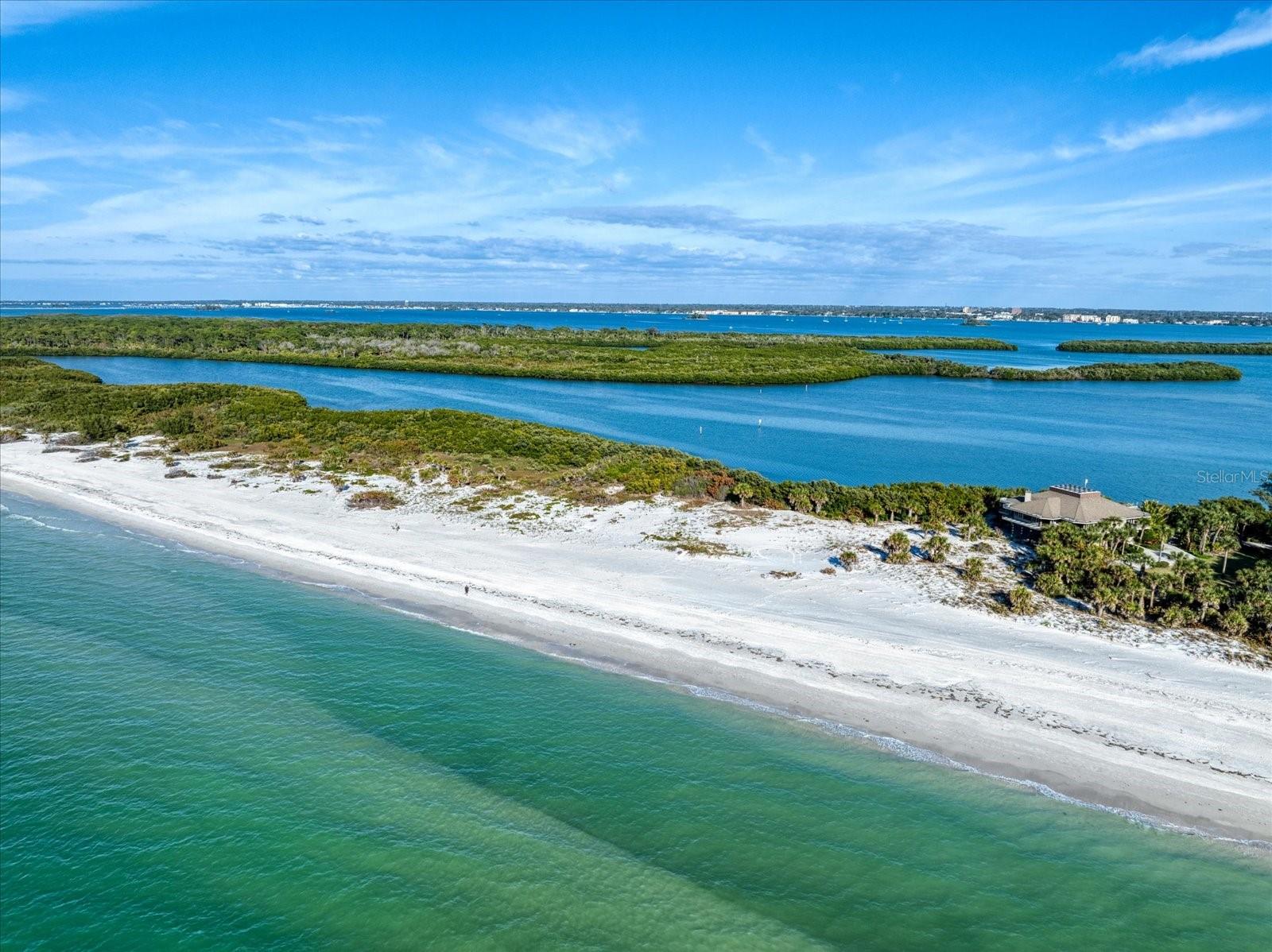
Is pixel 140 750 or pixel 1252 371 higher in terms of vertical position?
pixel 1252 371

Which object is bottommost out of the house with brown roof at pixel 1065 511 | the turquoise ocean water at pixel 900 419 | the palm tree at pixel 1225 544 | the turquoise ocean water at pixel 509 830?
the turquoise ocean water at pixel 509 830

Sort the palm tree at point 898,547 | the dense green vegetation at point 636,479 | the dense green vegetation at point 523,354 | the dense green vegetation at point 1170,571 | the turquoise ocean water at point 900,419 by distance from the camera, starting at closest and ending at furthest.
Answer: the dense green vegetation at point 1170,571
the dense green vegetation at point 636,479
the palm tree at point 898,547
the turquoise ocean water at point 900,419
the dense green vegetation at point 523,354

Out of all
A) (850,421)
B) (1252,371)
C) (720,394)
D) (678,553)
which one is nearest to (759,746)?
(678,553)

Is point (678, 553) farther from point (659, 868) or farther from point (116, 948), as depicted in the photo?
point (116, 948)

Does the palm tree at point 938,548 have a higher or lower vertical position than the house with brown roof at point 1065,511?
lower

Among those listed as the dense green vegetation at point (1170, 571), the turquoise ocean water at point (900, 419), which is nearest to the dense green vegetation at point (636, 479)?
the dense green vegetation at point (1170, 571)

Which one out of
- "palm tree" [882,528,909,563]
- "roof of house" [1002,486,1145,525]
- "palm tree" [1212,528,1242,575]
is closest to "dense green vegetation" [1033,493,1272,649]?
"palm tree" [1212,528,1242,575]

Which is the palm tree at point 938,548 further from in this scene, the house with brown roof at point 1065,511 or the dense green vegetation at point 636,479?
the house with brown roof at point 1065,511
